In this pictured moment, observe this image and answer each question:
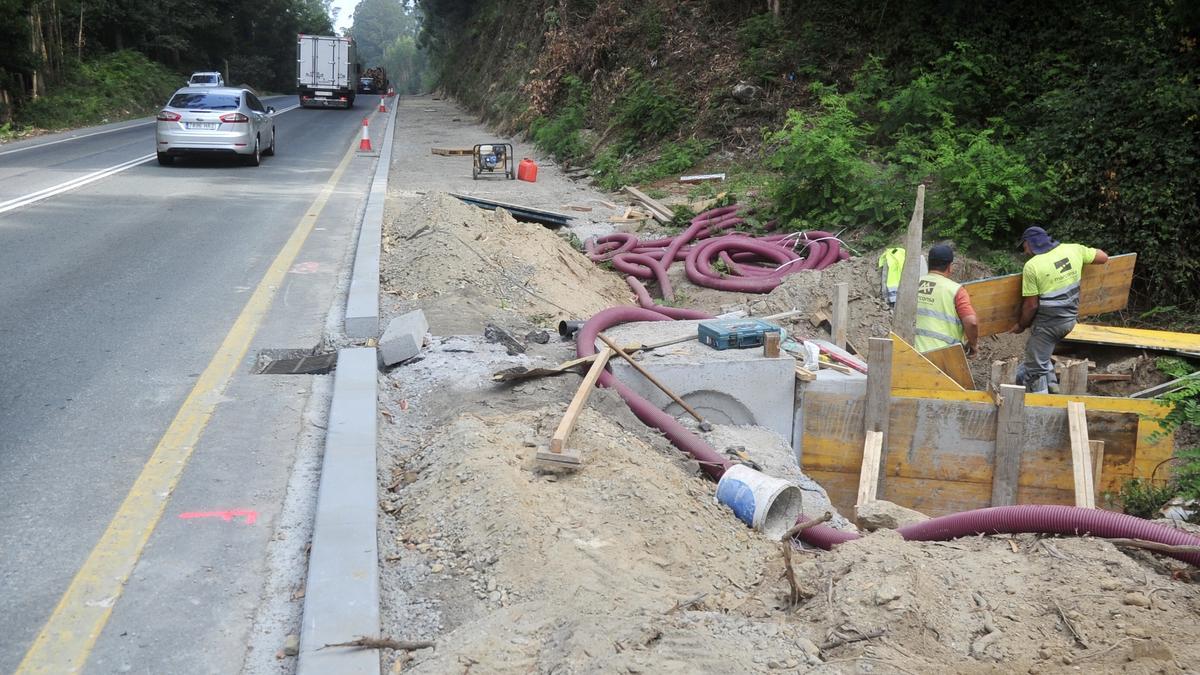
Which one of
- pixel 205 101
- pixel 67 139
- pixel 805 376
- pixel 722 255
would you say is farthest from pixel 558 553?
pixel 67 139

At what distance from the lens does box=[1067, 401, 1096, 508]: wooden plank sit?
730 cm

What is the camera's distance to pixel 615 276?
13.5 m

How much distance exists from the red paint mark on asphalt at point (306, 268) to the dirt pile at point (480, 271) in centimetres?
71

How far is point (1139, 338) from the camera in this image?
1038cm

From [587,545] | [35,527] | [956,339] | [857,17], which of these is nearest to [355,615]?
[587,545]

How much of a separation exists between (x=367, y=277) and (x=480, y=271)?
47.6 inches

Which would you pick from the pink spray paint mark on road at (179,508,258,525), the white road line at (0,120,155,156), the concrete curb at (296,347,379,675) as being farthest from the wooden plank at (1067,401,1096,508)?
the white road line at (0,120,155,156)

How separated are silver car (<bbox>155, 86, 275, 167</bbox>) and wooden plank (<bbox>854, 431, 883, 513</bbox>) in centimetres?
1519

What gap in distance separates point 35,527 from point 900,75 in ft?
55.9

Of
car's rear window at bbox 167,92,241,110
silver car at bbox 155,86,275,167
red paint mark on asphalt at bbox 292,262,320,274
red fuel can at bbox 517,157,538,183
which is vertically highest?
car's rear window at bbox 167,92,241,110

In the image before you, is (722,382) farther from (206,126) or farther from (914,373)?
(206,126)

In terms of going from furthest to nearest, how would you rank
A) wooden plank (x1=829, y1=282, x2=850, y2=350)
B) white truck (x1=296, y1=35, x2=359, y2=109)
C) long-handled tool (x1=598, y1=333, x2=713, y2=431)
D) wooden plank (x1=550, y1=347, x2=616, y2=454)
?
white truck (x1=296, y1=35, x2=359, y2=109), wooden plank (x1=829, y1=282, x2=850, y2=350), long-handled tool (x1=598, y1=333, x2=713, y2=431), wooden plank (x1=550, y1=347, x2=616, y2=454)

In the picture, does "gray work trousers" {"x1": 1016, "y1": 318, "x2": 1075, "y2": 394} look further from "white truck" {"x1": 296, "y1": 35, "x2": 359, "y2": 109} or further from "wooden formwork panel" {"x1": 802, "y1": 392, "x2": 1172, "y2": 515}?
"white truck" {"x1": 296, "y1": 35, "x2": 359, "y2": 109}

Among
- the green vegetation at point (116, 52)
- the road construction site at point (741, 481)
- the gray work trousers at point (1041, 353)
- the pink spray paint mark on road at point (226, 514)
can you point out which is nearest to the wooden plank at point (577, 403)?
the road construction site at point (741, 481)
